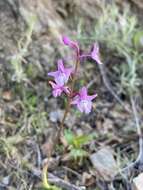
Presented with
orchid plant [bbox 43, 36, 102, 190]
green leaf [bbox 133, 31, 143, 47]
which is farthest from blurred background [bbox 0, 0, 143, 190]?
orchid plant [bbox 43, 36, 102, 190]

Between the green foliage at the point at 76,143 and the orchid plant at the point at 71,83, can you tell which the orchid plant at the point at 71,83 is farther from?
the green foliage at the point at 76,143

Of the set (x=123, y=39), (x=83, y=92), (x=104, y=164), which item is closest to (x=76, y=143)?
(x=104, y=164)

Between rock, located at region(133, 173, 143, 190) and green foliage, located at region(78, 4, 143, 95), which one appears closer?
rock, located at region(133, 173, 143, 190)

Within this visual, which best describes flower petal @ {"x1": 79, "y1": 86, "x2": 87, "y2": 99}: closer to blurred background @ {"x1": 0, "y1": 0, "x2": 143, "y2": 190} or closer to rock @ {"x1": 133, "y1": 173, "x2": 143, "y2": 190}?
blurred background @ {"x1": 0, "y1": 0, "x2": 143, "y2": 190}

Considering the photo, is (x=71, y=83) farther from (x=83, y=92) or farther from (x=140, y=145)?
(x=140, y=145)

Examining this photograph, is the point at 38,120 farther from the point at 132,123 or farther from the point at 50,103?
the point at 132,123

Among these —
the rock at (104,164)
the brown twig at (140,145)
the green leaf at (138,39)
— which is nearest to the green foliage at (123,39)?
the green leaf at (138,39)
